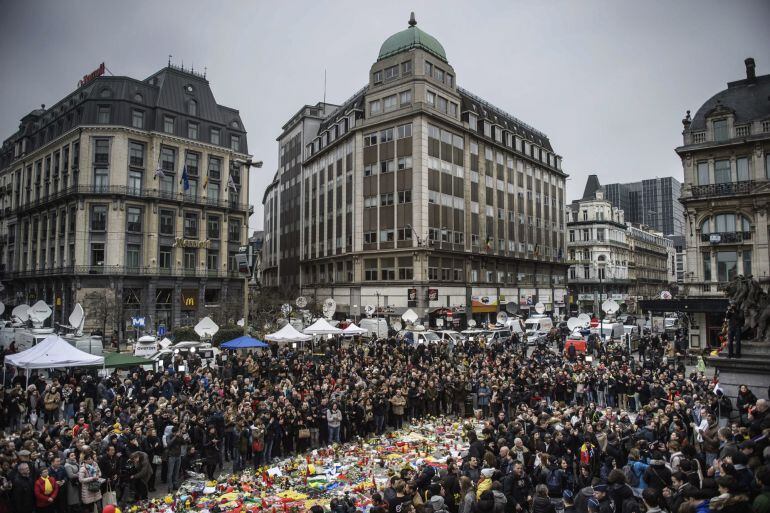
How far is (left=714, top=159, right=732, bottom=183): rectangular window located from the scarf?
45.2 m

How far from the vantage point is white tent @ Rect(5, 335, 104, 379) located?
60.4 feet

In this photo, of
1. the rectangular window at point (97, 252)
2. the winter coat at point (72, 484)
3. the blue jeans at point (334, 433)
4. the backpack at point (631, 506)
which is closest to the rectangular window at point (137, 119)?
the rectangular window at point (97, 252)

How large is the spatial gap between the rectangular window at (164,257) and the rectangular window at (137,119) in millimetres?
13854

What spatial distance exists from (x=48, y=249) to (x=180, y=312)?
60.4ft

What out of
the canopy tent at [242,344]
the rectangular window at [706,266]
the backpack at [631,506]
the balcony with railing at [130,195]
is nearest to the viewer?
the backpack at [631,506]

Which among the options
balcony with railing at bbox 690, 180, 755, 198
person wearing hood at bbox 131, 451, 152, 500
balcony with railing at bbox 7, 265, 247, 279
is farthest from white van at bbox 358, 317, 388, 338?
person wearing hood at bbox 131, 451, 152, 500

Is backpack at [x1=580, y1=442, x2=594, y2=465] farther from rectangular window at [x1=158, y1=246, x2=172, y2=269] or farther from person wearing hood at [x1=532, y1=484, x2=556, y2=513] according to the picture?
rectangular window at [x1=158, y1=246, x2=172, y2=269]

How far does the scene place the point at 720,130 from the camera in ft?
130

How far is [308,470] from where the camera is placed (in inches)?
→ 569

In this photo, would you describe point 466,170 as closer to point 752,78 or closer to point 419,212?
point 419,212

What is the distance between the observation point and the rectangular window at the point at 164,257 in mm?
56506

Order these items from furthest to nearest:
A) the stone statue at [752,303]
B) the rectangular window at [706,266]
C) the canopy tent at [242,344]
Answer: the rectangular window at [706,266] < the canopy tent at [242,344] < the stone statue at [752,303]

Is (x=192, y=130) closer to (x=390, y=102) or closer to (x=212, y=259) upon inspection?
(x=212, y=259)

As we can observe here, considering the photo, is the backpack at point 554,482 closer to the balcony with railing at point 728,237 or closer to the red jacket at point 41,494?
the red jacket at point 41,494
